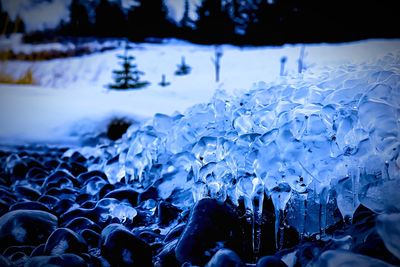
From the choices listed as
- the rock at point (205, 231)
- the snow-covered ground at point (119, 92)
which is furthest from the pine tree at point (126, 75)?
the rock at point (205, 231)

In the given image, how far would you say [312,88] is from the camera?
1368 mm

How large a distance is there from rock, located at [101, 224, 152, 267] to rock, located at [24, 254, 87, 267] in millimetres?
85

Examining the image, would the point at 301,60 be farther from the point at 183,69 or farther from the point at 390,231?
the point at 390,231

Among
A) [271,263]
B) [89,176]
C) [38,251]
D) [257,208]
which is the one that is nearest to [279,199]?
[257,208]

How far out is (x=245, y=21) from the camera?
7.36ft

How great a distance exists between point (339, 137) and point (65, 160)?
1719 millimetres

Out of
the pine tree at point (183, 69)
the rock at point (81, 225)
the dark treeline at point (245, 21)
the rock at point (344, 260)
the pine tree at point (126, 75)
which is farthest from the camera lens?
the pine tree at point (126, 75)

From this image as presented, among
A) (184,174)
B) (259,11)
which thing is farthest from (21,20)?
(184,174)

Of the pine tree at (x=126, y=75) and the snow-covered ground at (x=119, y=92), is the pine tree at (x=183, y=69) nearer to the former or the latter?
the snow-covered ground at (x=119, y=92)

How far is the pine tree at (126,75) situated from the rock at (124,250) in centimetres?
168

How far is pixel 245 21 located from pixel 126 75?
96 cm

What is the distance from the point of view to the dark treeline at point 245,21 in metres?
2.04

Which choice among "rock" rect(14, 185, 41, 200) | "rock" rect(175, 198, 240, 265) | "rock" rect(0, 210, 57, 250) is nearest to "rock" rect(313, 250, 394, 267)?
"rock" rect(175, 198, 240, 265)

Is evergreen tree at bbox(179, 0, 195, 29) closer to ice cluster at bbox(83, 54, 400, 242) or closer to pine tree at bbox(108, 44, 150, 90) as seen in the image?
pine tree at bbox(108, 44, 150, 90)
